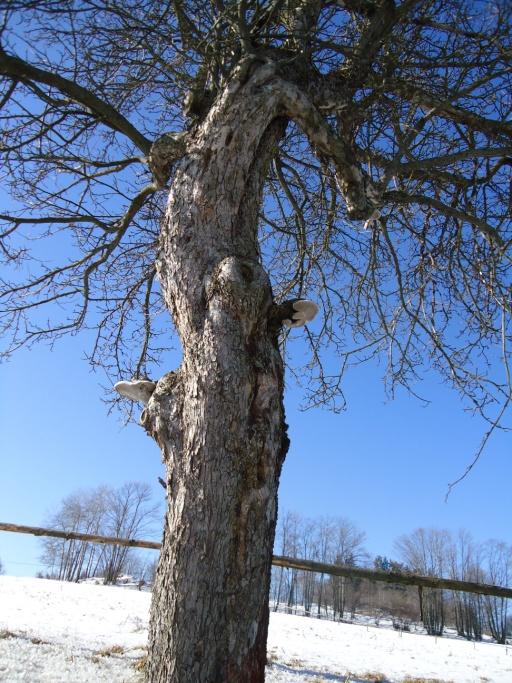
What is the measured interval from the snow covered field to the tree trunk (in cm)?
253

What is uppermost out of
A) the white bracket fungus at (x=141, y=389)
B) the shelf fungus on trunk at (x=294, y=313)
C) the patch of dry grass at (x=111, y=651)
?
the shelf fungus on trunk at (x=294, y=313)

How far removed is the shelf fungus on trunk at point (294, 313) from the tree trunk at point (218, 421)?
0.06 meters

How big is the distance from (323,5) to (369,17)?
477 millimetres

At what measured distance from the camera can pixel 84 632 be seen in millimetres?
5848

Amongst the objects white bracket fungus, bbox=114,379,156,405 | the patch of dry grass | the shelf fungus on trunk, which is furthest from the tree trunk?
the patch of dry grass

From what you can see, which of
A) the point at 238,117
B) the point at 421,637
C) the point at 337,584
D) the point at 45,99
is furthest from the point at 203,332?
the point at 337,584

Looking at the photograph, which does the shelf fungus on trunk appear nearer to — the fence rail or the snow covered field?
the snow covered field

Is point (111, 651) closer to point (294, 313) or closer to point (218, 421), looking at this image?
point (218, 421)

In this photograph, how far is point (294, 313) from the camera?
9.47 feet

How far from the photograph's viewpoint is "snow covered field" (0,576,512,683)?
4270 mm

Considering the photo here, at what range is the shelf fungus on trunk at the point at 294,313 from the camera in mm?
2867

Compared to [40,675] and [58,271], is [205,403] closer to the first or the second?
[40,675]

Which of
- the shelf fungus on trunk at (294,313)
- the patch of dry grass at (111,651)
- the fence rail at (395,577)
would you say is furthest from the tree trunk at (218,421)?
the fence rail at (395,577)

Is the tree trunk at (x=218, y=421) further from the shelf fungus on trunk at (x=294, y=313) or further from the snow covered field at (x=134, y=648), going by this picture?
the snow covered field at (x=134, y=648)
